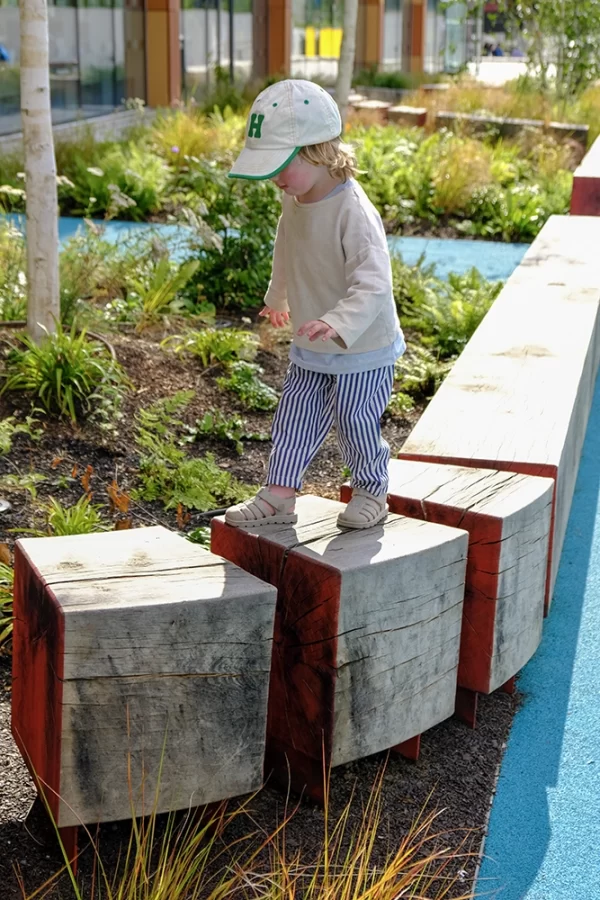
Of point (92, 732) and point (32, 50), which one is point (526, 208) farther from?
point (92, 732)

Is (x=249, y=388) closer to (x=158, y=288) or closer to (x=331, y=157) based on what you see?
(x=158, y=288)

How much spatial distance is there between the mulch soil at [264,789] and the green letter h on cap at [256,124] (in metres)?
1.87

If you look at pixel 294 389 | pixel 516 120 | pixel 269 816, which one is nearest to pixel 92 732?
pixel 269 816

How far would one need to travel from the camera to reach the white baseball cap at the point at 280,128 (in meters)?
3.12

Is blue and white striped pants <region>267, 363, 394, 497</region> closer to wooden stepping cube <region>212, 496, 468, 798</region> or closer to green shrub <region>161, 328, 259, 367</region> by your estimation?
wooden stepping cube <region>212, 496, 468, 798</region>

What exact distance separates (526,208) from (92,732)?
1061 cm

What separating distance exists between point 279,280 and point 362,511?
0.79 meters

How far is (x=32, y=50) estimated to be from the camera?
226 inches

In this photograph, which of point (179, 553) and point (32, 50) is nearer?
point (179, 553)

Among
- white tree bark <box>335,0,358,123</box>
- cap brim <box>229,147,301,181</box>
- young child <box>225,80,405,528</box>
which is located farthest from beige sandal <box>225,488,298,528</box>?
white tree bark <box>335,0,358,123</box>

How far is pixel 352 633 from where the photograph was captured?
3.05 meters

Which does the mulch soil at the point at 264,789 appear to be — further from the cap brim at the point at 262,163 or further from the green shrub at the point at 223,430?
the cap brim at the point at 262,163

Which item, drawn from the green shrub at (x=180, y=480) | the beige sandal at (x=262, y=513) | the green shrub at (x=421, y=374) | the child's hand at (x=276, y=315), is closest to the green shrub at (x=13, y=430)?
the green shrub at (x=180, y=480)

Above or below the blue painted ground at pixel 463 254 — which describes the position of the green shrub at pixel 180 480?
above
